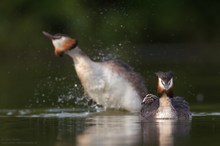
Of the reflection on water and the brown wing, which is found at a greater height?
the brown wing

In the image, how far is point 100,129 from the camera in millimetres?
12906

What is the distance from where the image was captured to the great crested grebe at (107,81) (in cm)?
1588

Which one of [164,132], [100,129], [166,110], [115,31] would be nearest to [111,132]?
[100,129]

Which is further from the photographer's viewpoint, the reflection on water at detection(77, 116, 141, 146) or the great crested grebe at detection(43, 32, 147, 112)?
the great crested grebe at detection(43, 32, 147, 112)

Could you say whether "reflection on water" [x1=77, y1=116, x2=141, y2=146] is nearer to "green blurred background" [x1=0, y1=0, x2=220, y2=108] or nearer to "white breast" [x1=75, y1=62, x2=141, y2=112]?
"white breast" [x1=75, y1=62, x2=141, y2=112]

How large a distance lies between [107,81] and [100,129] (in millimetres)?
3106

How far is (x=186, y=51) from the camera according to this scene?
2495cm

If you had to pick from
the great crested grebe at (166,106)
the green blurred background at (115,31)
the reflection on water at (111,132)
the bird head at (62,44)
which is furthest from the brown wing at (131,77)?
the green blurred background at (115,31)

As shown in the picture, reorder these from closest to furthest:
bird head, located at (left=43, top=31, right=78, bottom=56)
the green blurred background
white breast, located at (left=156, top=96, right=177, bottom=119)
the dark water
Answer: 1. the dark water
2. white breast, located at (left=156, top=96, right=177, bottom=119)
3. bird head, located at (left=43, top=31, right=78, bottom=56)
4. the green blurred background

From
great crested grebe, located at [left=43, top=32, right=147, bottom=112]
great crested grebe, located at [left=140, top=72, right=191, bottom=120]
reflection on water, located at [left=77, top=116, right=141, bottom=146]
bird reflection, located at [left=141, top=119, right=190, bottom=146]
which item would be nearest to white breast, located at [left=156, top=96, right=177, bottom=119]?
great crested grebe, located at [left=140, top=72, right=191, bottom=120]

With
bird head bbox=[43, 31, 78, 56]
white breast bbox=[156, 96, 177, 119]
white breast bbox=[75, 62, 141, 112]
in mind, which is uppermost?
bird head bbox=[43, 31, 78, 56]

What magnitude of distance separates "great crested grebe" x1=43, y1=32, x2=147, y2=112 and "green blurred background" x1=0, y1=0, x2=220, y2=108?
6.01 meters

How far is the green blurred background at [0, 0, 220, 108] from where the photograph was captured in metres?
23.4

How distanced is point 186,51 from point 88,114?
10037 mm
